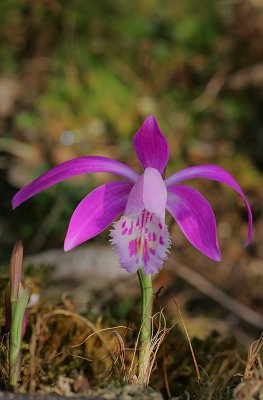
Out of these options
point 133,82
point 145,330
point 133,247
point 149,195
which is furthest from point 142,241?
point 133,82

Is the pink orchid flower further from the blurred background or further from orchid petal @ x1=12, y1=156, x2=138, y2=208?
the blurred background

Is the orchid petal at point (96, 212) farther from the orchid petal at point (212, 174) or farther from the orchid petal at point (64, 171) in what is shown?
the orchid petal at point (212, 174)

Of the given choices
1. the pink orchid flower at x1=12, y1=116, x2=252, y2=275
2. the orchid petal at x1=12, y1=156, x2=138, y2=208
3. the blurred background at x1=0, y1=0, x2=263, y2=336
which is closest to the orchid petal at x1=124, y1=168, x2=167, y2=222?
the pink orchid flower at x1=12, y1=116, x2=252, y2=275

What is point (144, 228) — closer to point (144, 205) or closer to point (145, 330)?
point (144, 205)

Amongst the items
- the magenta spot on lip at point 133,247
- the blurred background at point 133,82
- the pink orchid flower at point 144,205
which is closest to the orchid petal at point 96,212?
the pink orchid flower at point 144,205

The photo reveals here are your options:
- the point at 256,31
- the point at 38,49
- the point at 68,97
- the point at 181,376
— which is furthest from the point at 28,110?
the point at 181,376

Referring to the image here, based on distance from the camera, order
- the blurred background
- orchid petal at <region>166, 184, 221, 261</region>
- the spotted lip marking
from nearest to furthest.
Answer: the spotted lip marking
orchid petal at <region>166, 184, 221, 261</region>
the blurred background
